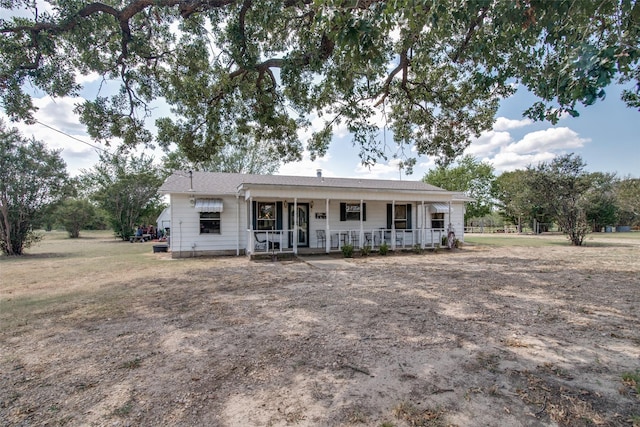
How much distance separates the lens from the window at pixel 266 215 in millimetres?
12789

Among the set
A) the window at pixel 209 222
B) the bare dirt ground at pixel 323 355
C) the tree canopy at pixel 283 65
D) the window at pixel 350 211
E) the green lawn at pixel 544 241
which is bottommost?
the bare dirt ground at pixel 323 355

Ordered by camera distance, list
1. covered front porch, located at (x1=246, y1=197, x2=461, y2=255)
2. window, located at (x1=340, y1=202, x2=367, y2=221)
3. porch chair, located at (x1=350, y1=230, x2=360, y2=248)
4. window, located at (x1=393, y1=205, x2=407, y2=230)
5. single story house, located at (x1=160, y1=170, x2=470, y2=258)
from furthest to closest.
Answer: window, located at (x1=393, y1=205, x2=407, y2=230) < window, located at (x1=340, y1=202, x2=367, y2=221) < porch chair, located at (x1=350, y1=230, x2=360, y2=248) < covered front porch, located at (x1=246, y1=197, x2=461, y2=255) < single story house, located at (x1=160, y1=170, x2=470, y2=258)

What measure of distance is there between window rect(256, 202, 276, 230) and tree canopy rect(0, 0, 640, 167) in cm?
229

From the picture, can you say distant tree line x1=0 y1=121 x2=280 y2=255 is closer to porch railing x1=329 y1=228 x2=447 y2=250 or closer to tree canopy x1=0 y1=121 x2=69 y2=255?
tree canopy x1=0 y1=121 x2=69 y2=255

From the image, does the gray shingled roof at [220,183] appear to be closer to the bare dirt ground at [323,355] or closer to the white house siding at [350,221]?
the white house siding at [350,221]

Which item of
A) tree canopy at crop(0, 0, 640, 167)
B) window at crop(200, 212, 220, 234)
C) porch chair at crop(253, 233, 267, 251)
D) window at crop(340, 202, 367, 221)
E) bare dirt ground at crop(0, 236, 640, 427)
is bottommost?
bare dirt ground at crop(0, 236, 640, 427)

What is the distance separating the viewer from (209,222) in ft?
40.8

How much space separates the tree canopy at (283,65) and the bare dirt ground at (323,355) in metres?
2.81

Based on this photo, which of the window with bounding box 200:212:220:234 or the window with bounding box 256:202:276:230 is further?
the window with bounding box 256:202:276:230

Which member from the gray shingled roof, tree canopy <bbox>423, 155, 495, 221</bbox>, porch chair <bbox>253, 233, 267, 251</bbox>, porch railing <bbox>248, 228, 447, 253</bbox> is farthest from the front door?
tree canopy <bbox>423, 155, 495, 221</bbox>

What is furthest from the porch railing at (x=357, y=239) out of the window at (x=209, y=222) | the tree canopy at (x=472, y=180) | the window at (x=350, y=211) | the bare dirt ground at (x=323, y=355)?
the tree canopy at (x=472, y=180)

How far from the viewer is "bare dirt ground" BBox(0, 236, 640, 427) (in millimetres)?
2273

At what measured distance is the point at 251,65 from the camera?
7328 millimetres

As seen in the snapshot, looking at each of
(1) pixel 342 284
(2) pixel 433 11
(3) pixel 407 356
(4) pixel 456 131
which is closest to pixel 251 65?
(2) pixel 433 11
